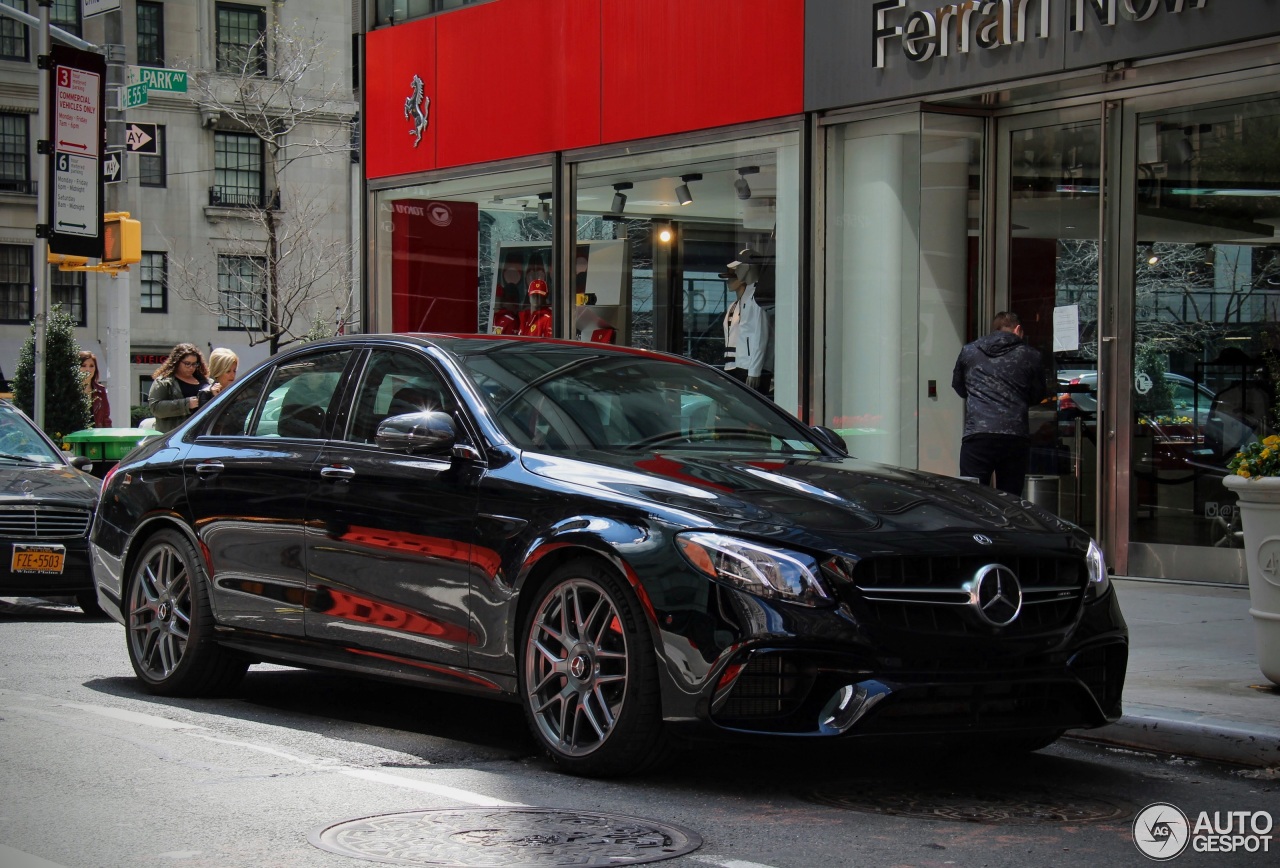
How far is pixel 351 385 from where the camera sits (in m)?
7.34

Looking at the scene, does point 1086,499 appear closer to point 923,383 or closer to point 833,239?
point 923,383

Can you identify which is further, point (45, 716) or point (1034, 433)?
point (1034, 433)

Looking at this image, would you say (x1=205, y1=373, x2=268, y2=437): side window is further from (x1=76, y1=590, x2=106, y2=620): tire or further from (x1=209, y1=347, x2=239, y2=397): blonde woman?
(x1=209, y1=347, x2=239, y2=397): blonde woman

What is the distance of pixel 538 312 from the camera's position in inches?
679

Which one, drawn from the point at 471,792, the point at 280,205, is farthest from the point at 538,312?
the point at 280,205

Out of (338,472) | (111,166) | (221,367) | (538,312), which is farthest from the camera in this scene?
(111,166)

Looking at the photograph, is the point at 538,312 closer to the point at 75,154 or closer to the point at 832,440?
the point at 75,154

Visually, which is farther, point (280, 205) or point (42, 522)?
point (280, 205)

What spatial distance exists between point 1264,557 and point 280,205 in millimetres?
42335

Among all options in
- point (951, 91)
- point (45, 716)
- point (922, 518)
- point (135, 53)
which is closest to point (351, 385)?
point (45, 716)

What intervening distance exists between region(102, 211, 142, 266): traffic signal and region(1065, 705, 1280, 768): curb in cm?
1316

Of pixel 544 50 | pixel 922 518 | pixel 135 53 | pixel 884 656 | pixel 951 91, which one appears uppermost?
pixel 135 53

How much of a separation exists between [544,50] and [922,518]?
38.5 feet

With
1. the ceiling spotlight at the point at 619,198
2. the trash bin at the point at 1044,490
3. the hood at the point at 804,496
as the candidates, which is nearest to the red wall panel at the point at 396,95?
the ceiling spotlight at the point at 619,198
